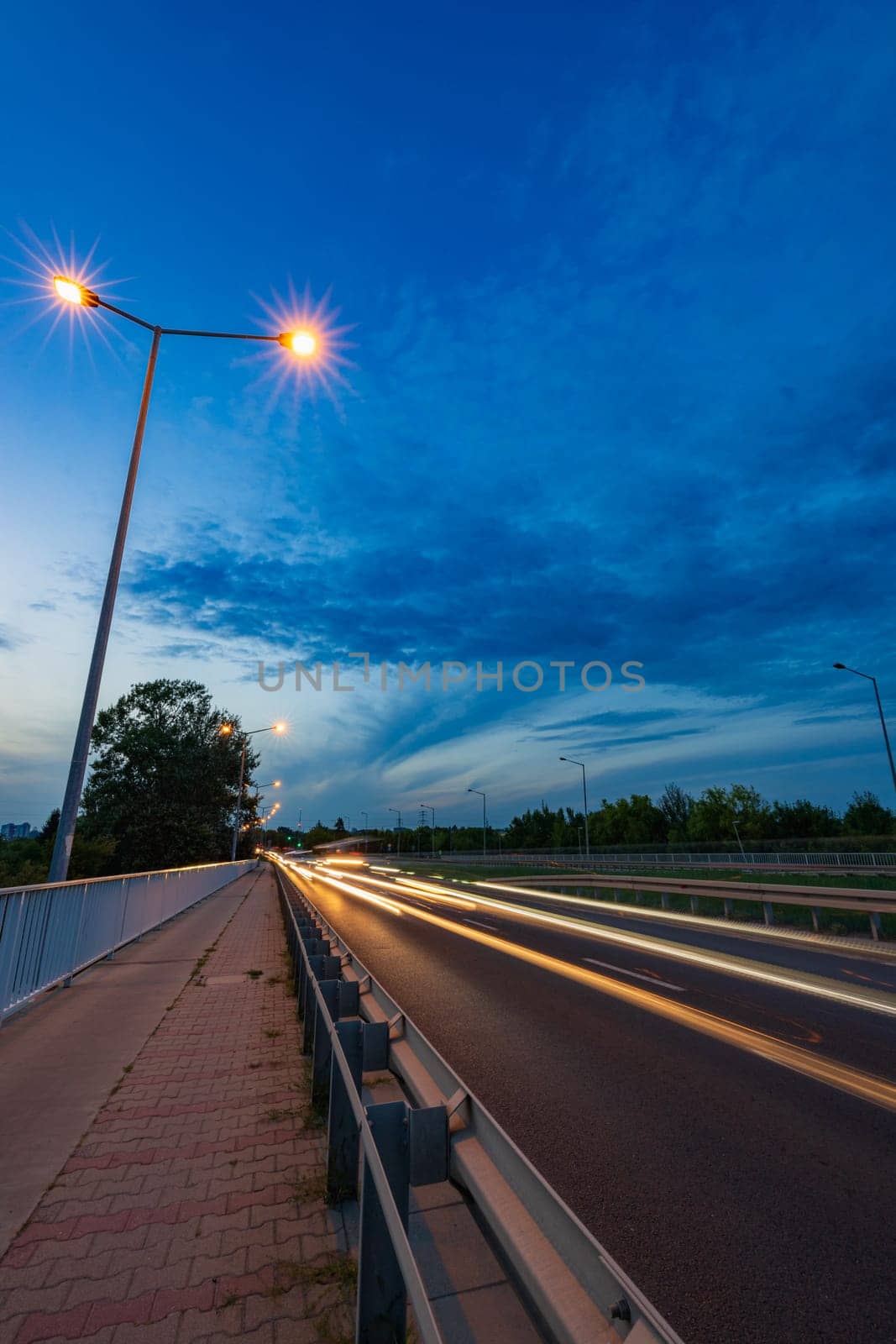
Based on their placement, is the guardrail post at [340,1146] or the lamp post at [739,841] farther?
the lamp post at [739,841]

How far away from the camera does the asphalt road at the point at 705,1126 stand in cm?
294

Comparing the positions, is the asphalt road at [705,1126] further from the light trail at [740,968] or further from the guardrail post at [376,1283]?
the guardrail post at [376,1283]

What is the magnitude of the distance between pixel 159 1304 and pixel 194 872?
74.5 ft

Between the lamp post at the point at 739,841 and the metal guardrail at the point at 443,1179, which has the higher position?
the lamp post at the point at 739,841

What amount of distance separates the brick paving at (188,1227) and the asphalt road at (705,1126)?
1421 millimetres

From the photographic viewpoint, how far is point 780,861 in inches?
1853

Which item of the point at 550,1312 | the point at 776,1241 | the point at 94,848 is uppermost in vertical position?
the point at 94,848

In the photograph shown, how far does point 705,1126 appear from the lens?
4.57 meters

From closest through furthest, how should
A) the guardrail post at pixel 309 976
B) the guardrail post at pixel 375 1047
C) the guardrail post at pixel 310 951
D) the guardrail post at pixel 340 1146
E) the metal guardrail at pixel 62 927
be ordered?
the guardrail post at pixel 340 1146 < the guardrail post at pixel 375 1047 < the guardrail post at pixel 309 976 < the guardrail post at pixel 310 951 < the metal guardrail at pixel 62 927

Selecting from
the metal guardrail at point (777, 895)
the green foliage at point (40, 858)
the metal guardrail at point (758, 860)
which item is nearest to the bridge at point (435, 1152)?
the metal guardrail at point (777, 895)

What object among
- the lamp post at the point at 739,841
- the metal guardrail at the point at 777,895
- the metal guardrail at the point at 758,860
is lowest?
the metal guardrail at the point at 777,895

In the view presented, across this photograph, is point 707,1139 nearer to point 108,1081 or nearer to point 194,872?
point 108,1081

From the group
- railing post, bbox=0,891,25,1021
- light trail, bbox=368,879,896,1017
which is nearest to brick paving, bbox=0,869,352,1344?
railing post, bbox=0,891,25,1021

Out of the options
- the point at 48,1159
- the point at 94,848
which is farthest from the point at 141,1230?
the point at 94,848
